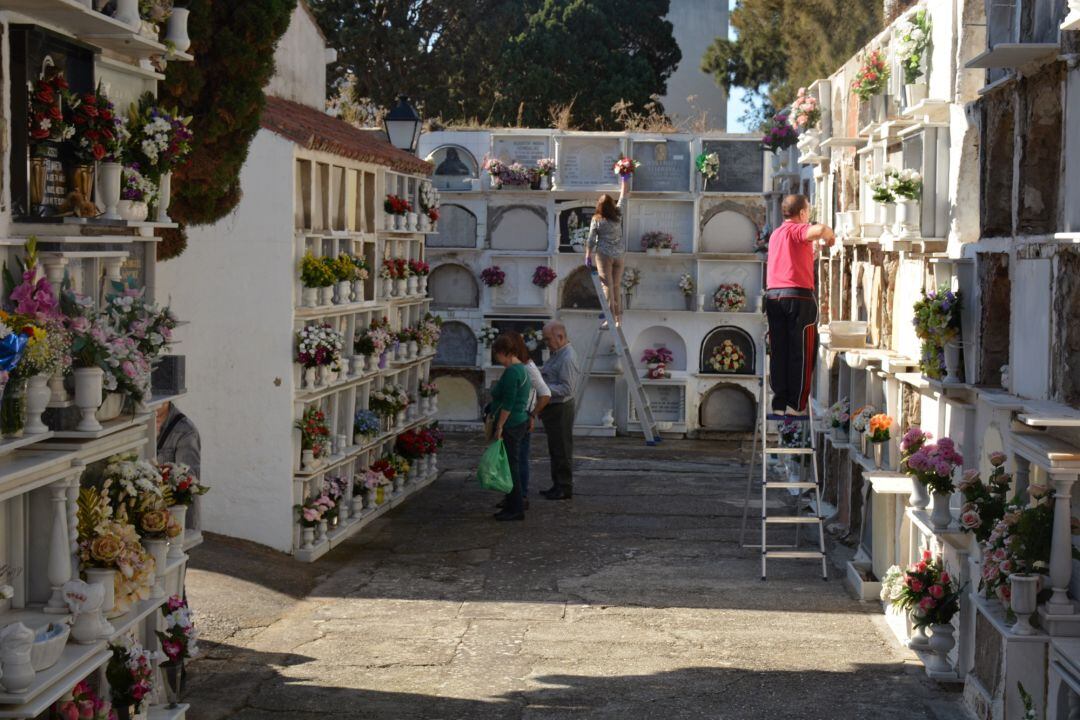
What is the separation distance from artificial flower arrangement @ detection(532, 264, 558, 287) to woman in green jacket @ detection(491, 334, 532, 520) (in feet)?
21.1

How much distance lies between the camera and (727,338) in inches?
738

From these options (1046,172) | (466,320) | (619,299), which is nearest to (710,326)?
(619,299)

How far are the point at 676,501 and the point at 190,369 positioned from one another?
4.96 m

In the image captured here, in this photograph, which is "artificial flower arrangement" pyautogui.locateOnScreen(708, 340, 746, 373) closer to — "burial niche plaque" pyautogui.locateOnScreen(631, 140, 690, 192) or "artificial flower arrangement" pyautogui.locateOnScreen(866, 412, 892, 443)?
"burial niche plaque" pyautogui.locateOnScreen(631, 140, 690, 192)

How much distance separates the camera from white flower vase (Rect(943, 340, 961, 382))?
7.80 meters

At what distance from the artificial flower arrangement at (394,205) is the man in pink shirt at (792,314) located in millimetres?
3754

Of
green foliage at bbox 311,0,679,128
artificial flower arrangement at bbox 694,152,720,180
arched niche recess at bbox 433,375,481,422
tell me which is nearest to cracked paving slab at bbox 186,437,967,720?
arched niche recess at bbox 433,375,481,422

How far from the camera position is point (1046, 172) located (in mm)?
6652

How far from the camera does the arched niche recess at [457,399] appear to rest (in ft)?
62.3

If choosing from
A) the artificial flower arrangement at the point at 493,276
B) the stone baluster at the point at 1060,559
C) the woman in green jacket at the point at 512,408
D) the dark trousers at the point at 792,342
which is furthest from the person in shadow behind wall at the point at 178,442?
the artificial flower arrangement at the point at 493,276

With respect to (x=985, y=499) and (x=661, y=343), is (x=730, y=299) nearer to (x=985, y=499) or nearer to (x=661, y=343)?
(x=661, y=343)

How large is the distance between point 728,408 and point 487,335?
323 cm

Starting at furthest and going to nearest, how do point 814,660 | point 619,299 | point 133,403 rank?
point 619,299
point 814,660
point 133,403

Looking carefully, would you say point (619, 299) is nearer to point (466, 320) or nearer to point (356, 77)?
point (466, 320)
